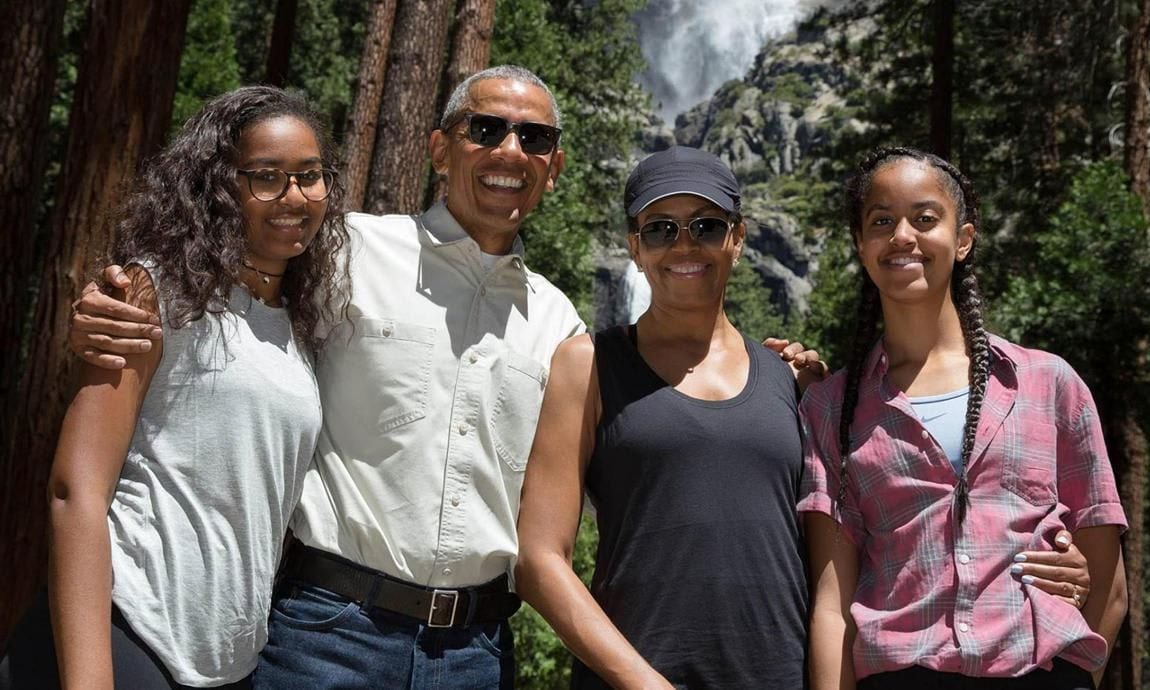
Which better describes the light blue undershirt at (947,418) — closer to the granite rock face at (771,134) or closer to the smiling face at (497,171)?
the smiling face at (497,171)

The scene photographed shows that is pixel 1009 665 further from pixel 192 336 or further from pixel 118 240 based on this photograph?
pixel 118 240

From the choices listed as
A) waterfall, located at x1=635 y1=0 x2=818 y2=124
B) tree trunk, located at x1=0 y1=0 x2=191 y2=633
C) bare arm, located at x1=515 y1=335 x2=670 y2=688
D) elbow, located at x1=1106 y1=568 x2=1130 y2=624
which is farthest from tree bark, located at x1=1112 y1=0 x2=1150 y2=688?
waterfall, located at x1=635 y1=0 x2=818 y2=124

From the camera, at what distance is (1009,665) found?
2.49m

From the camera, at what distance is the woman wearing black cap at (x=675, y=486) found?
2615mm

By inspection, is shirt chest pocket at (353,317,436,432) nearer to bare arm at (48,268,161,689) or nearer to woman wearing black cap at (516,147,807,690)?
woman wearing black cap at (516,147,807,690)

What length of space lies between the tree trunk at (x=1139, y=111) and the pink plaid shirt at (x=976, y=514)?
10720mm

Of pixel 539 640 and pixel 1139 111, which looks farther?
pixel 539 640

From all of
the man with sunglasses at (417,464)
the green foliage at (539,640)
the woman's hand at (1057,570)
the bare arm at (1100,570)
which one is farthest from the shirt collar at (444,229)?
the green foliage at (539,640)

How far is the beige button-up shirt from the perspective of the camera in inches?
110

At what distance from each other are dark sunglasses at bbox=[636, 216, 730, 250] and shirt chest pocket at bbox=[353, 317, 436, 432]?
613mm

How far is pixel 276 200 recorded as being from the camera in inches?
106

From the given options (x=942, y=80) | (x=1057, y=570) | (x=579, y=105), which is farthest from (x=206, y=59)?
(x=1057, y=570)

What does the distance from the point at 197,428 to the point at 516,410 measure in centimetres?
84

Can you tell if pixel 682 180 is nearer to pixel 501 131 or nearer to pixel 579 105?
pixel 501 131
